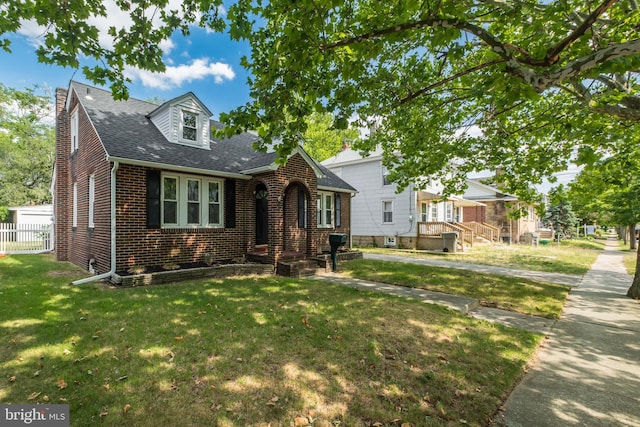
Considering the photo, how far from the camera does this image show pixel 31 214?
2794 centimetres

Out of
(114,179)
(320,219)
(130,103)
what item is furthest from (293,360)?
(130,103)

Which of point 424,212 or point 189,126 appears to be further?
point 424,212

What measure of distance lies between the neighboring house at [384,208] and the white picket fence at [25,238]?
1774cm

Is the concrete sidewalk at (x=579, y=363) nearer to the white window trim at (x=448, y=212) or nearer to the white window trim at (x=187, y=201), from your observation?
the white window trim at (x=187, y=201)

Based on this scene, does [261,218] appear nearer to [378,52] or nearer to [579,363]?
[378,52]

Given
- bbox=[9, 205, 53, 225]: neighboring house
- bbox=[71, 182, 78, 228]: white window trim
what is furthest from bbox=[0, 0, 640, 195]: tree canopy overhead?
bbox=[9, 205, 53, 225]: neighboring house

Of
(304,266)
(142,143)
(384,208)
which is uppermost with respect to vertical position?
(142,143)

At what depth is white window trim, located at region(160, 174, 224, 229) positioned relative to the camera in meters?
9.23

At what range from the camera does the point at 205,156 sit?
34.3 feet

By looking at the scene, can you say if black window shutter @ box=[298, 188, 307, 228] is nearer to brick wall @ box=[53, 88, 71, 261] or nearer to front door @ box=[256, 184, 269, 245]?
front door @ box=[256, 184, 269, 245]

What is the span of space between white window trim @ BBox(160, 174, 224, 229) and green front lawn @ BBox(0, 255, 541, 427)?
340 cm

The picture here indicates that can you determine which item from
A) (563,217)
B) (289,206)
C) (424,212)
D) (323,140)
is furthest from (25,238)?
(563,217)

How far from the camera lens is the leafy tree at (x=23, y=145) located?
101 ft

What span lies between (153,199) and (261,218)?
4.18 m
